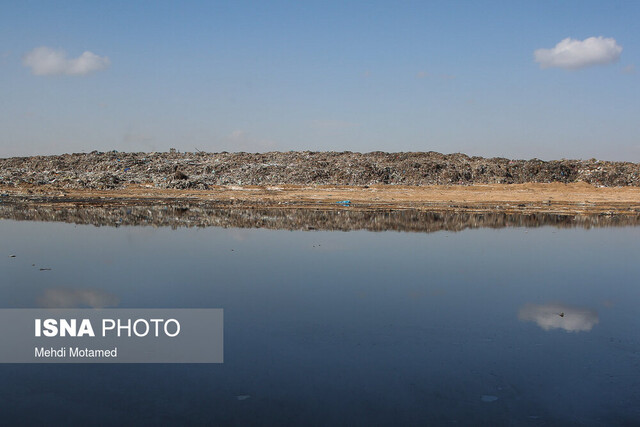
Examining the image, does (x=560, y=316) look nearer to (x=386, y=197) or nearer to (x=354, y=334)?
(x=354, y=334)

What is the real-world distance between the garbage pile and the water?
3117 cm

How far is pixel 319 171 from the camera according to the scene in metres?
47.9

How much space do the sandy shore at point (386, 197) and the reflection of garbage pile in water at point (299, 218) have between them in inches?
111

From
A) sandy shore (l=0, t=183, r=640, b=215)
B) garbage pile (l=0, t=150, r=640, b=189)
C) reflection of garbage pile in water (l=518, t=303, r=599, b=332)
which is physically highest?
garbage pile (l=0, t=150, r=640, b=189)

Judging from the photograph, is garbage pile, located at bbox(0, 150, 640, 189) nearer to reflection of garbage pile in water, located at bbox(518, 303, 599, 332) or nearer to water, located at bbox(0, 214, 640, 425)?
water, located at bbox(0, 214, 640, 425)

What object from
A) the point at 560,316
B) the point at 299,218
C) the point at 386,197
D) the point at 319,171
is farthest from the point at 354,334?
the point at 319,171

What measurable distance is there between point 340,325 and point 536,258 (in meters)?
7.98

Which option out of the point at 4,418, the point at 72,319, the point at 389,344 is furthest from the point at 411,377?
the point at 72,319

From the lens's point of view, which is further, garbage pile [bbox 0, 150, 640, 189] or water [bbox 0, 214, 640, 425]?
garbage pile [bbox 0, 150, 640, 189]

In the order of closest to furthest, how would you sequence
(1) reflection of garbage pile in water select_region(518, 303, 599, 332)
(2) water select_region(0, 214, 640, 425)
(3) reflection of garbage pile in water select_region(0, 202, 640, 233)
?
1. (2) water select_region(0, 214, 640, 425)
2. (1) reflection of garbage pile in water select_region(518, 303, 599, 332)
3. (3) reflection of garbage pile in water select_region(0, 202, 640, 233)

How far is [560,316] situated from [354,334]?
342 centimetres

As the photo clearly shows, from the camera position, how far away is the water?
509cm

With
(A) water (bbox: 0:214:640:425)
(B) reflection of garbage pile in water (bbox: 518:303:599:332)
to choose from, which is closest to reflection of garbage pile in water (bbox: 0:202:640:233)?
(A) water (bbox: 0:214:640:425)

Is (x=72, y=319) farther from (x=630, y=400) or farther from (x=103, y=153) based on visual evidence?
(x=103, y=153)
